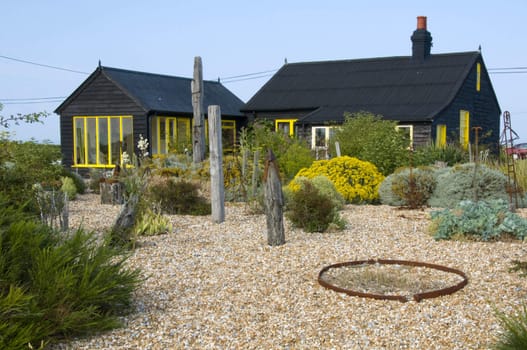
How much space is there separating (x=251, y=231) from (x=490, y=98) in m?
19.7

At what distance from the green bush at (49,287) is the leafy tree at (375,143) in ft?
32.8

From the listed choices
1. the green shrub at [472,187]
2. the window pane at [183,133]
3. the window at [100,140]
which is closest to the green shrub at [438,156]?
the green shrub at [472,187]

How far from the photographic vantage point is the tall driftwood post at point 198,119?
650 inches

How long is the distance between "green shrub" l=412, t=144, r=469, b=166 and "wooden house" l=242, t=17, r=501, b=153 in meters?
3.37

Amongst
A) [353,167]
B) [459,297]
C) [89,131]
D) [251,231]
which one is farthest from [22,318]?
[89,131]

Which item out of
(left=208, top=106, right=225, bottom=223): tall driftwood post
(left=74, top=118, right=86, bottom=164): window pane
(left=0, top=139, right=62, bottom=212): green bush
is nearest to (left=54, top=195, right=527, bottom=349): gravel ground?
(left=208, top=106, right=225, bottom=223): tall driftwood post

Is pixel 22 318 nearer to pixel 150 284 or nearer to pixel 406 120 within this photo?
pixel 150 284

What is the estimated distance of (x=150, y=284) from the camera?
19.2ft

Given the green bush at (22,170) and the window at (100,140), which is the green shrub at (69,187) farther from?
the window at (100,140)

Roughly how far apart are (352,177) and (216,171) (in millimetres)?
3490

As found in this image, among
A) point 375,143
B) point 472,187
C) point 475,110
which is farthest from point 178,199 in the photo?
point 475,110

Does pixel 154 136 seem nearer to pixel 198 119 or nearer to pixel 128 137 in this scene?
pixel 128 137

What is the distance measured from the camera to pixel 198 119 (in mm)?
16688

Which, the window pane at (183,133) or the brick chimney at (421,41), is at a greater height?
the brick chimney at (421,41)
